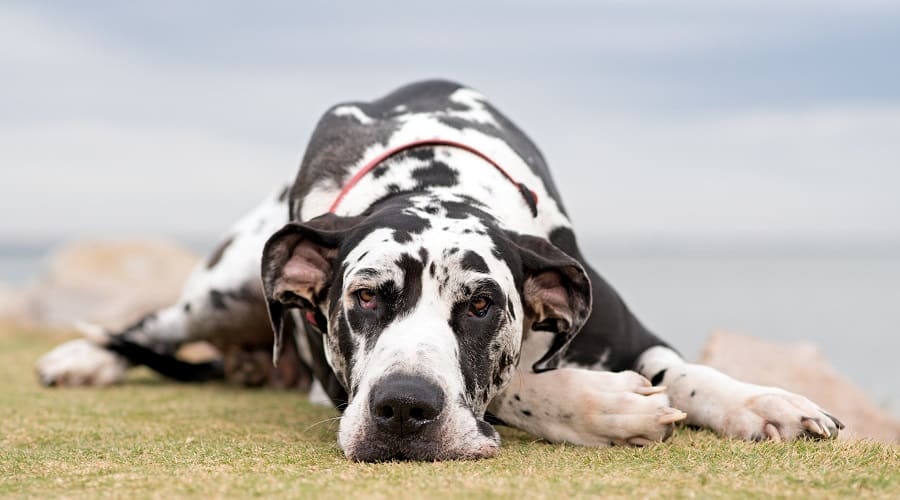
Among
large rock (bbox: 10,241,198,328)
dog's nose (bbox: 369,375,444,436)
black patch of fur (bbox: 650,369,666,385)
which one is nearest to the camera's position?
dog's nose (bbox: 369,375,444,436)

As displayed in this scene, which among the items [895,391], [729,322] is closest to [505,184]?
[895,391]

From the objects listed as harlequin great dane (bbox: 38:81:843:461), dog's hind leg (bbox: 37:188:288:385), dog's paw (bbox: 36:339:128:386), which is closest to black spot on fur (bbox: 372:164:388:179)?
harlequin great dane (bbox: 38:81:843:461)

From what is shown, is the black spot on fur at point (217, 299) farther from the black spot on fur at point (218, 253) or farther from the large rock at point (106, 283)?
the large rock at point (106, 283)

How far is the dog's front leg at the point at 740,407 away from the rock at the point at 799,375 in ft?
6.55

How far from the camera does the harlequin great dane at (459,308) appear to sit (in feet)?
10.0

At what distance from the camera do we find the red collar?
3990 mm

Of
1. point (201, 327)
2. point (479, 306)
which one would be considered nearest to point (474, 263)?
point (479, 306)

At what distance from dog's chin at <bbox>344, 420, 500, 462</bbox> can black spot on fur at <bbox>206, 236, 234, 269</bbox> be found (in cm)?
299

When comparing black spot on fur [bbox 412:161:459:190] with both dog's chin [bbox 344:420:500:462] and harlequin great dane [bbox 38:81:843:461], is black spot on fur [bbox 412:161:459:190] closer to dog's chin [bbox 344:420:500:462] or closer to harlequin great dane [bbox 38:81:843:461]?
harlequin great dane [bbox 38:81:843:461]

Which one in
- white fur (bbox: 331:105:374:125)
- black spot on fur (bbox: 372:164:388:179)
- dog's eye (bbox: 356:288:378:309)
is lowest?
dog's eye (bbox: 356:288:378:309)

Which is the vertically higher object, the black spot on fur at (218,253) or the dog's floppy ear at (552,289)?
the dog's floppy ear at (552,289)

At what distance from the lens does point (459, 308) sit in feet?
10.5

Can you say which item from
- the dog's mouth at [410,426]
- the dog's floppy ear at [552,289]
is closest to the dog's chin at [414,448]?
the dog's mouth at [410,426]

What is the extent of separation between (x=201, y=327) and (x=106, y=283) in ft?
18.9
